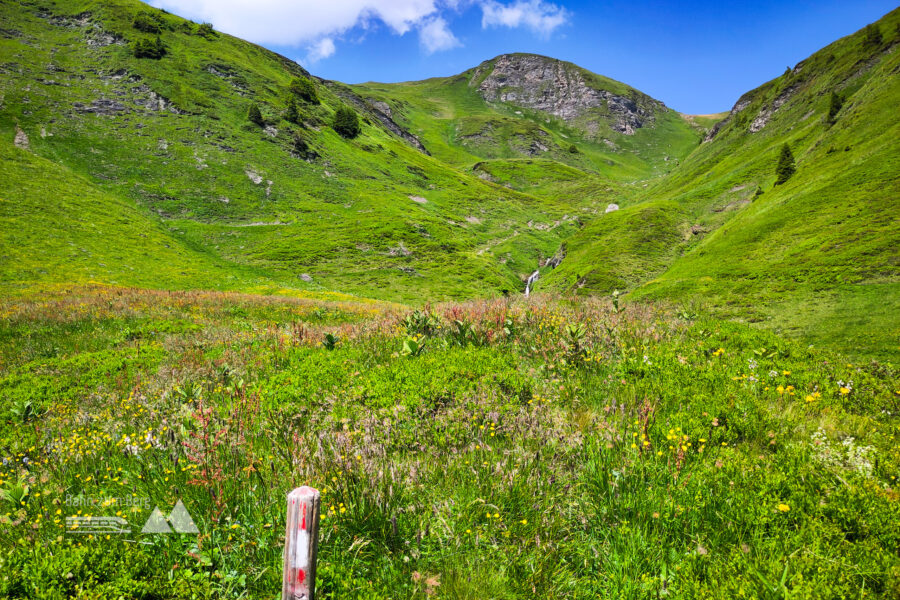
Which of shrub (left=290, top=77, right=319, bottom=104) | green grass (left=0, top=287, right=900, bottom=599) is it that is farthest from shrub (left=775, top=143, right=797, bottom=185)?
shrub (left=290, top=77, right=319, bottom=104)

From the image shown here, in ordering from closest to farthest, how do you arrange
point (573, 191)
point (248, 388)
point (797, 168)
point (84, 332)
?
point (248, 388)
point (84, 332)
point (797, 168)
point (573, 191)

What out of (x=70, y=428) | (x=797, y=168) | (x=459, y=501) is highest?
(x=797, y=168)

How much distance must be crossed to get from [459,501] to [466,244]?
63.1 m

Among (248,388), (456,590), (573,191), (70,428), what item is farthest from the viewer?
(573,191)

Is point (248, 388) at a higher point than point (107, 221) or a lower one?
lower

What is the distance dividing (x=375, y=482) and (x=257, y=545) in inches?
40.0

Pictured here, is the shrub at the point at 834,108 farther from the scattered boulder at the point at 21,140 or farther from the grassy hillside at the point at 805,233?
the scattered boulder at the point at 21,140

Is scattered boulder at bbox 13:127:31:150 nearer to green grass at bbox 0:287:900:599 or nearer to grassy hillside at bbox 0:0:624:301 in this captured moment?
grassy hillside at bbox 0:0:624:301

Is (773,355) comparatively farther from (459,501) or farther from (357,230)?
(357,230)

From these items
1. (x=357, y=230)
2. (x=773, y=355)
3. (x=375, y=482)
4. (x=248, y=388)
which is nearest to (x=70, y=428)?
(x=248, y=388)

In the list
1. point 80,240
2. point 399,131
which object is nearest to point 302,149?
point 80,240

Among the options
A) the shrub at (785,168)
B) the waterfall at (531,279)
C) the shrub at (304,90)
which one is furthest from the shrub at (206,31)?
the shrub at (785,168)

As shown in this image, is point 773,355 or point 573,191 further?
point 573,191

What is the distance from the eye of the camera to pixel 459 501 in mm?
3469
